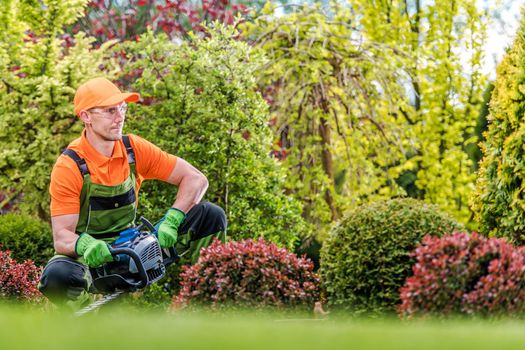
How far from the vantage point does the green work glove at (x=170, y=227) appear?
17.7ft

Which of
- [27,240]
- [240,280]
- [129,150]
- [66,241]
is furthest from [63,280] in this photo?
[27,240]

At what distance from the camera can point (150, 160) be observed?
5684 millimetres

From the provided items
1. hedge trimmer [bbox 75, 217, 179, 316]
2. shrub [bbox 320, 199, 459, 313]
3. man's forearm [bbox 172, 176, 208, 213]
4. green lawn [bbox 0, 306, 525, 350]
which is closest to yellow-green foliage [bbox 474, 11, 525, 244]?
shrub [bbox 320, 199, 459, 313]

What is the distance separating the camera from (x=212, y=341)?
1.90 metres

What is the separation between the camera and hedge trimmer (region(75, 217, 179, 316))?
5.00 meters

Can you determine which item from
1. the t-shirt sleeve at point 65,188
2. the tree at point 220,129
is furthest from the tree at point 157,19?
the t-shirt sleeve at point 65,188

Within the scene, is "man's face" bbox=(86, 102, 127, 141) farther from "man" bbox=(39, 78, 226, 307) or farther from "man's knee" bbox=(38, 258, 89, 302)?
"man's knee" bbox=(38, 258, 89, 302)

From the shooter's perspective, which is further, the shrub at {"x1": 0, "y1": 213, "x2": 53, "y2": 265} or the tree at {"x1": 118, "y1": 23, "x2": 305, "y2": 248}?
the shrub at {"x1": 0, "y1": 213, "x2": 53, "y2": 265}

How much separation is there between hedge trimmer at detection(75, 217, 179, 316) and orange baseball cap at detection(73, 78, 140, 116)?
0.79 metres

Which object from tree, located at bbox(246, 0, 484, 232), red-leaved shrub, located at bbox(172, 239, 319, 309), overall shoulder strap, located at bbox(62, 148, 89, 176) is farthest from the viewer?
tree, located at bbox(246, 0, 484, 232)

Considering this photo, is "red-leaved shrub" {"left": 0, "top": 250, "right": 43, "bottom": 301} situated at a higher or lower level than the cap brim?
lower

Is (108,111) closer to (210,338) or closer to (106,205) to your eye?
(106,205)

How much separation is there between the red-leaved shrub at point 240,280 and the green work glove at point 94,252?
59 centimetres

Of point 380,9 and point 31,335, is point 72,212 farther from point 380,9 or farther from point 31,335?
point 380,9
